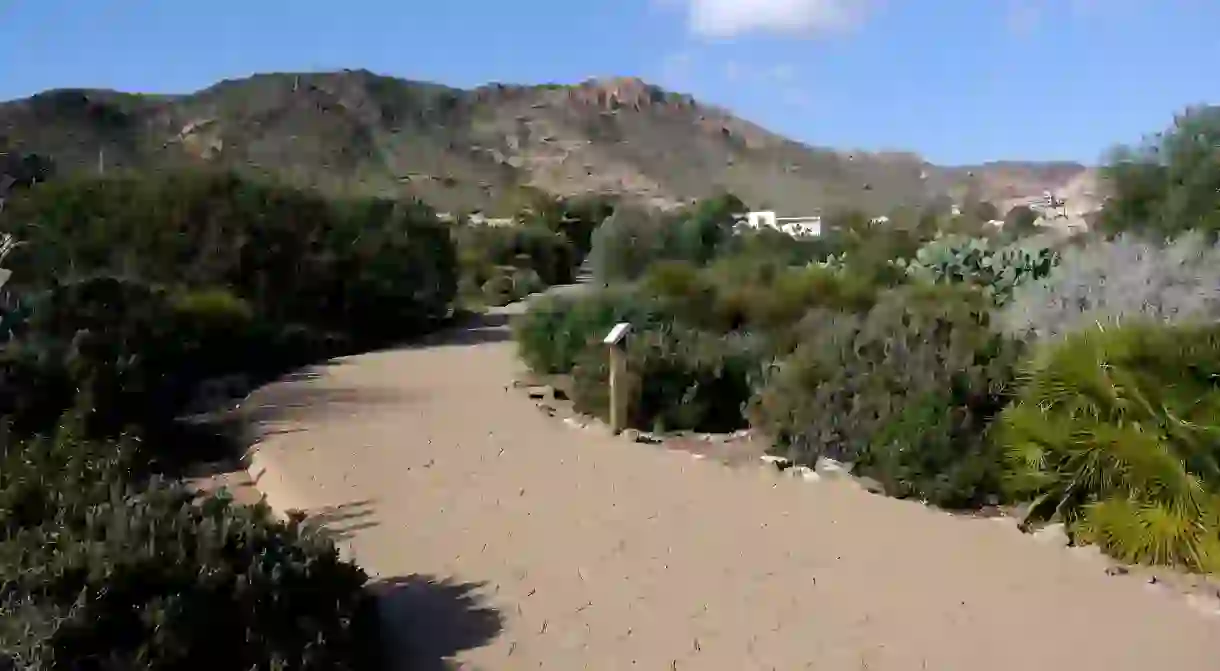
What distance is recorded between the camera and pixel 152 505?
5.62 meters

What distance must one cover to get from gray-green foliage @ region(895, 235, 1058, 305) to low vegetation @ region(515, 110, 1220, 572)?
0.16 feet

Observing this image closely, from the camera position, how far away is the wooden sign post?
38.1 ft

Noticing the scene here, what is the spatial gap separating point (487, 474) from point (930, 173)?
87903 millimetres

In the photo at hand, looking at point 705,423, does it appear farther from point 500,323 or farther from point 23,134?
point 23,134

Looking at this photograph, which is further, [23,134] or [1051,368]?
[23,134]

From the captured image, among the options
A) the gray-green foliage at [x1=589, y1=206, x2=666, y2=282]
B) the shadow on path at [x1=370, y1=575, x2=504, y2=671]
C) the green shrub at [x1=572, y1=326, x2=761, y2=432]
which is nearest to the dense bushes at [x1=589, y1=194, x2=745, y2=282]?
the gray-green foliage at [x1=589, y1=206, x2=666, y2=282]

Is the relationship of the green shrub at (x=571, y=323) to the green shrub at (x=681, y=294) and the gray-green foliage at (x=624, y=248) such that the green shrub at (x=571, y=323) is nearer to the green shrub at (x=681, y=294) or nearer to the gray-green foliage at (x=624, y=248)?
the green shrub at (x=681, y=294)

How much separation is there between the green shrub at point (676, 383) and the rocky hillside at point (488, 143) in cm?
4798

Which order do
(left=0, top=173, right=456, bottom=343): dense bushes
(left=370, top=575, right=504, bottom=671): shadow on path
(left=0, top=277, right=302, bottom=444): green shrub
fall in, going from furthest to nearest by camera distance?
(left=0, top=173, right=456, bottom=343): dense bushes
(left=0, top=277, right=302, bottom=444): green shrub
(left=370, top=575, right=504, bottom=671): shadow on path

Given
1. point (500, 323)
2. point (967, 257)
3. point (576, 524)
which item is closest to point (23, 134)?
point (500, 323)

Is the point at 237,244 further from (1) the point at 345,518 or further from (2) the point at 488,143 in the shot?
(2) the point at 488,143

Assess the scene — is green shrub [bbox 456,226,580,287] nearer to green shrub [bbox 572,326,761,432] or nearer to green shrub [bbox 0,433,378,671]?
green shrub [bbox 572,326,761,432]

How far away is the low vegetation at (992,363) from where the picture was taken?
7660 mm

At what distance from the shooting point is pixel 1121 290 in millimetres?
11727
